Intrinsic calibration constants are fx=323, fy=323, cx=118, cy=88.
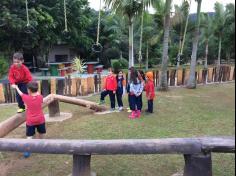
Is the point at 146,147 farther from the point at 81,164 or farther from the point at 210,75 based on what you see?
the point at 210,75

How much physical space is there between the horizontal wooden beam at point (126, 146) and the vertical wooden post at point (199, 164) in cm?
12

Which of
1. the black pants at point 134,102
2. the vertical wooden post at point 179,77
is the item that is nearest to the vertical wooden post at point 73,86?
the black pants at point 134,102

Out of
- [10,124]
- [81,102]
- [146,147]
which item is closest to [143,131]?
[81,102]

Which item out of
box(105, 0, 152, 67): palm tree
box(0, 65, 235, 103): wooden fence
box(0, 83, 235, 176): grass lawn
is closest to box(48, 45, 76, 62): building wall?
box(0, 65, 235, 103): wooden fence

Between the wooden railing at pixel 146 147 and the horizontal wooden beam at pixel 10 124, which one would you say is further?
the horizontal wooden beam at pixel 10 124

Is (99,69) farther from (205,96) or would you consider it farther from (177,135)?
(177,135)

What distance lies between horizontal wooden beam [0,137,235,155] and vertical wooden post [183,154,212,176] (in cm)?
12

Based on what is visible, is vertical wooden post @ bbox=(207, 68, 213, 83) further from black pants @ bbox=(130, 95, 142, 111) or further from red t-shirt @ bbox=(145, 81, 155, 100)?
black pants @ bbox=(130, 95, 142, 111)

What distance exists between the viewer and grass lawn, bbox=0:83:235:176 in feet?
16.4

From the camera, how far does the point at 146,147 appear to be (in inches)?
158

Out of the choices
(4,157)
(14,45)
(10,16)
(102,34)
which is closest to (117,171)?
(4,157)

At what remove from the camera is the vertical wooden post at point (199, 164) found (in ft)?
13.5

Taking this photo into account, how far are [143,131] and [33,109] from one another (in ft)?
8.36

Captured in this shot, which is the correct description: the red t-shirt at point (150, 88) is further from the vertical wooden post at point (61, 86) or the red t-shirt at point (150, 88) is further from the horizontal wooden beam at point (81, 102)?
the vertical wooden post at point (61, 86)
